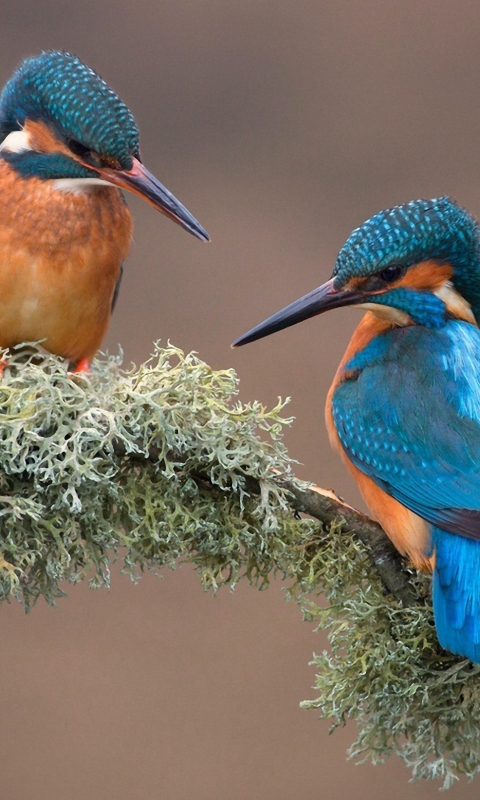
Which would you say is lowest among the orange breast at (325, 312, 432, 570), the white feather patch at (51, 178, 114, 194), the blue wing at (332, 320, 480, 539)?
the orange breast at (325, 312, 432, 570)

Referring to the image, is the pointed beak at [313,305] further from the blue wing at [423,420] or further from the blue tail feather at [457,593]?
the blue tail feather at [457,593]

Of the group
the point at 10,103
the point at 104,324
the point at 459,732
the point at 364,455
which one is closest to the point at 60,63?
the point at 10,103

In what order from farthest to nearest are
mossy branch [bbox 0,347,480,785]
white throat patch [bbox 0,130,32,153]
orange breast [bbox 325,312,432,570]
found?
Answer: white throat patch [bbox 0,130,32,153], orange breast [bbox 325,312,432,570], mossy branch [bbox 0,347,480,785]

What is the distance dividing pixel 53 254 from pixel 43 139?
0.38 ft

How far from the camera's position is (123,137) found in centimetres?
66

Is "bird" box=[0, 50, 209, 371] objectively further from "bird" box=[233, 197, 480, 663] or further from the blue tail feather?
the blue tail feather

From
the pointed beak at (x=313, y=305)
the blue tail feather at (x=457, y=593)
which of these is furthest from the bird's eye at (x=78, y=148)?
the blue tail feather at (x=457, y=593)

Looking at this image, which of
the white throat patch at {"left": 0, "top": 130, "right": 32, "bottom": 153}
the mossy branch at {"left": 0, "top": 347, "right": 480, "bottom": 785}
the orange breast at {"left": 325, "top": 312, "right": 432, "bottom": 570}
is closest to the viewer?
the mossy branch at {"left": 0, "top": 347, "right": 480, "bottom": 785}

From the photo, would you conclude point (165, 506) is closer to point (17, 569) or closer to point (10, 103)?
point (17, 569)

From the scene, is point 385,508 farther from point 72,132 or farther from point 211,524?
point 72,132

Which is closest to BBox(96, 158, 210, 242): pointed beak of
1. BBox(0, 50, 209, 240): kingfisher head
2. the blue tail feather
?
BBox(0, 50, 209, 240): kingfisher head

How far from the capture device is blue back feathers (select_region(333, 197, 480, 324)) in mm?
676

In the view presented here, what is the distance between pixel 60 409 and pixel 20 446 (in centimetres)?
4

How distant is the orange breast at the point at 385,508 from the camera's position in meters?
0.66
